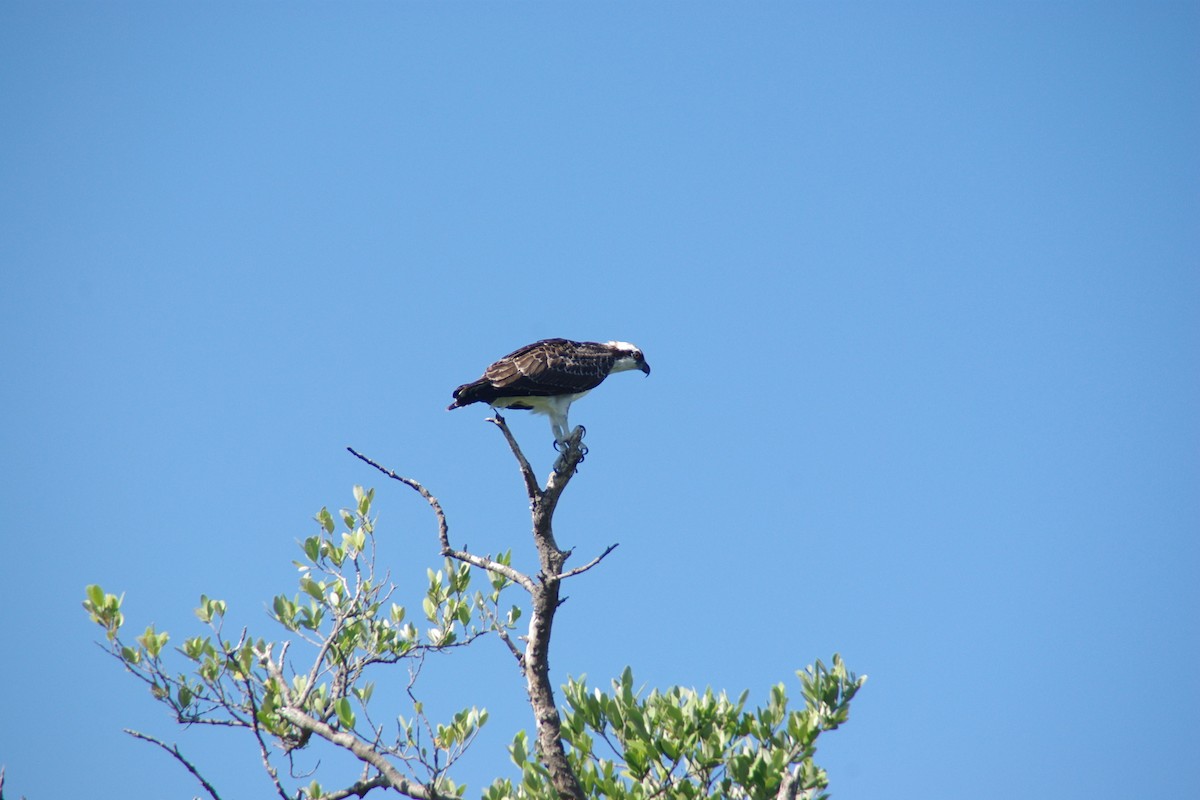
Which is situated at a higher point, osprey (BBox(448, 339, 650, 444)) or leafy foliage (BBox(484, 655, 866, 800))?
osprey (BBox(448, 339, 650, 444))

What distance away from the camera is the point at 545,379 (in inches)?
451

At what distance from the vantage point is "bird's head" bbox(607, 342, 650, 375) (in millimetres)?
13777

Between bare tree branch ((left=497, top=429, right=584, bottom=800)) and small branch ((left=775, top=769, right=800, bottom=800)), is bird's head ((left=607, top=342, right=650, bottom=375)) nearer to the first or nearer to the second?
bare tree branch ((left=497, top=429, right=584, bottom=800))

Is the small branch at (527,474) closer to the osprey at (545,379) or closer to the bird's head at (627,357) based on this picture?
the osprey at (545,379)

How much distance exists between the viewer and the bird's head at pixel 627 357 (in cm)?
1378

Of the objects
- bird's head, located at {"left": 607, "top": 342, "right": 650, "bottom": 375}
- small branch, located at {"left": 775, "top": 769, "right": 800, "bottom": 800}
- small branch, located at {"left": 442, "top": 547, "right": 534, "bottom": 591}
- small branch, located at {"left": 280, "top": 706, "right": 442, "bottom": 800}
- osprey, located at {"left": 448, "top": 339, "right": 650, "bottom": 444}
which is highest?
bird's head, located at {"left": 607, "top": 342, "right": 650, "bottom": 375}

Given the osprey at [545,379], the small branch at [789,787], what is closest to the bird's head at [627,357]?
the osprey at [545,379]

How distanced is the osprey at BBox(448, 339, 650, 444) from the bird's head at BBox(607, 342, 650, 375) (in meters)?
0.57

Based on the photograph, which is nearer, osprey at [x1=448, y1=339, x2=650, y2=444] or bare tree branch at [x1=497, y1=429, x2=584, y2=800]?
bare tree branch at [x1=497, y1=429, x2=584, y2=800]

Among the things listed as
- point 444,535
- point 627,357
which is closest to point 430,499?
point 444,535

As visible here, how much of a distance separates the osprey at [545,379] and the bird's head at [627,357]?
566 mm

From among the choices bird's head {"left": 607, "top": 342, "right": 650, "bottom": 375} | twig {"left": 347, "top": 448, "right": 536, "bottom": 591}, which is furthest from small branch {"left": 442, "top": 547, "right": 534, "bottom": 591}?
bird's head {"left": 607, "top": 342, "right": 650, "bottom": 375}

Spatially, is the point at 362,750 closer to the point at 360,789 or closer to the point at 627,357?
the point at 360,789

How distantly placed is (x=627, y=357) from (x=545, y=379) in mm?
2671
